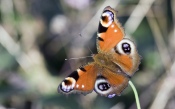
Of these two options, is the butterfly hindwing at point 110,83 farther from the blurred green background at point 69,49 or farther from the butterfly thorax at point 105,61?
the blurred green background at point 69,49

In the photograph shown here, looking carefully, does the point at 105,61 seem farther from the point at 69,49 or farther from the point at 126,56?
the point at 69,49

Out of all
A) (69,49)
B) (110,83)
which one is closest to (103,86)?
(110,83)

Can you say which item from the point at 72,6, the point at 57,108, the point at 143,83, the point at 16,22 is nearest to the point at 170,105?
the point at 143,83

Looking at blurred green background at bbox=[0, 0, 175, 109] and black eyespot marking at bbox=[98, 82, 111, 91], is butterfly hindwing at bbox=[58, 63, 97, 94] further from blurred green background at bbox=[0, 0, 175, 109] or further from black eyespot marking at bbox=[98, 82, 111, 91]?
blurred green background at bbox=[0, 0, 175, 109]

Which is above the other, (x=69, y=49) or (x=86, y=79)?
(x=86, y=79)

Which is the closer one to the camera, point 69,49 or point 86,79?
point 86,79

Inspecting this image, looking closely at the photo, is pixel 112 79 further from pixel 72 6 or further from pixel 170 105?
pixel 72 6
